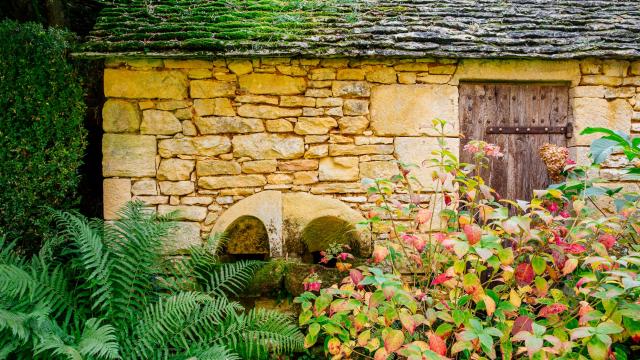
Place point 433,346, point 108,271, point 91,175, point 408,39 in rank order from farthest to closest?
point 91,175 → point 408,39 → point 108,271 → point 433,346

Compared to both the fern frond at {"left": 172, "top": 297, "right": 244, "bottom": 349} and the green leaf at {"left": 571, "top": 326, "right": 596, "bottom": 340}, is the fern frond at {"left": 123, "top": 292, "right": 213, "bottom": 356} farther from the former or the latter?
the green leaf at {"left": 571, "top": 326, "right": 596, "bottom": 340}

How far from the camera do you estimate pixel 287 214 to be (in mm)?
3928

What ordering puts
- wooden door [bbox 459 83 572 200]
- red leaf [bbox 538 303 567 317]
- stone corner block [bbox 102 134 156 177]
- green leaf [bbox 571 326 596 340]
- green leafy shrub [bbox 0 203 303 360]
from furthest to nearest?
wooden door [bbox 459 83 572 200] < stone corner block [bbox 102 134 156 177] < green leafy shrub [bbox 0 203 303 360] < red leaf [bbox 538 303 567 317] < green leaf [bbox 571 326 596 340]

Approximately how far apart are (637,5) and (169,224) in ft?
16.8

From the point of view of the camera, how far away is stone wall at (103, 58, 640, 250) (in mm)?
3861

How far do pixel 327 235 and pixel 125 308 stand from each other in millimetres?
1786

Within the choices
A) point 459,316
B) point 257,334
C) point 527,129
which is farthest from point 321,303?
point 527,129

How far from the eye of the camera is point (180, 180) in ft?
12.8

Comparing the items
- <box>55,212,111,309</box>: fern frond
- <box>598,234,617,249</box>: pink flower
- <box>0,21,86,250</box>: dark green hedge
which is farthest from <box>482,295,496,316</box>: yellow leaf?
<box>0,21,86,250</box>: dark green hedge

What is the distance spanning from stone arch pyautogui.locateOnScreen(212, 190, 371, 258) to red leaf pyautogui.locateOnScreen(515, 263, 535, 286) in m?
1.55

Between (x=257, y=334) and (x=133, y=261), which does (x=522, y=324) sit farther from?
(x=133, y=261)

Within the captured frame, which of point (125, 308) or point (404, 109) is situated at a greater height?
point (404, 109)

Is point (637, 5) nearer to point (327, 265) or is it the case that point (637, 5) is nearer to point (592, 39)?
point (592, 39)

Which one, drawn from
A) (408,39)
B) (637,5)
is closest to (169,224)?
(408,39)
